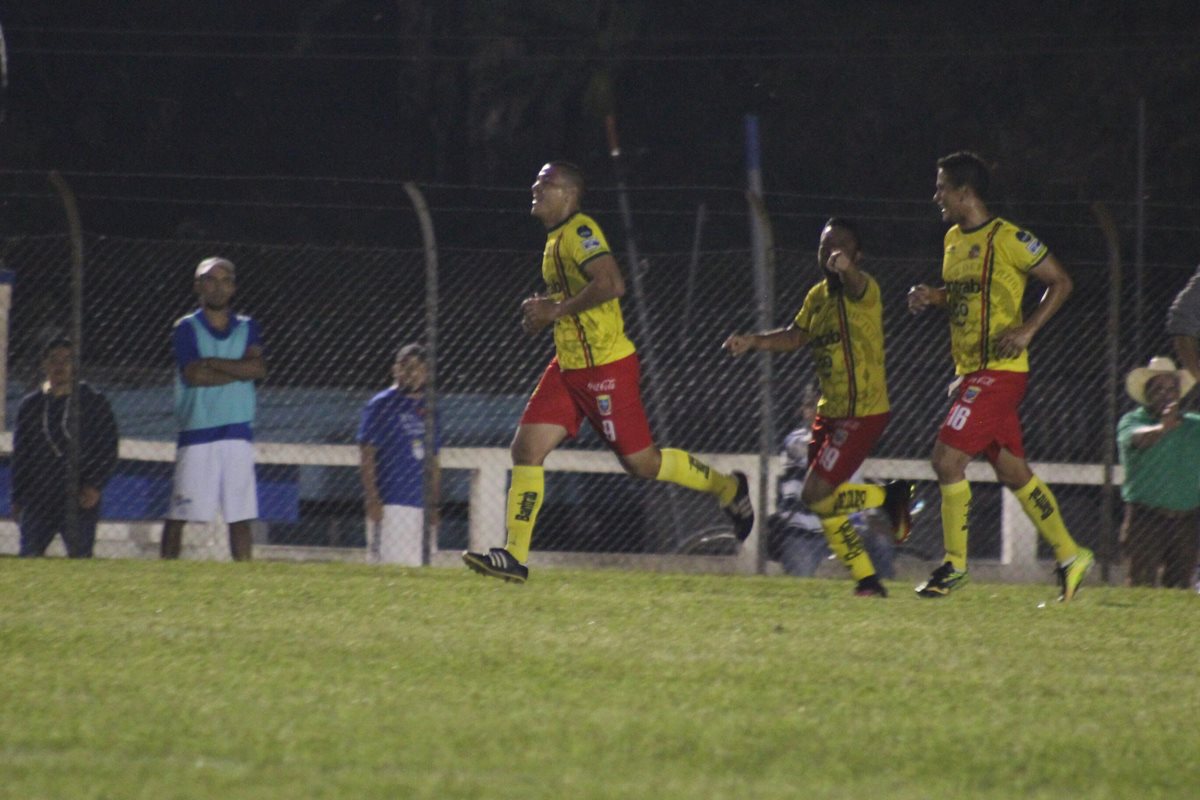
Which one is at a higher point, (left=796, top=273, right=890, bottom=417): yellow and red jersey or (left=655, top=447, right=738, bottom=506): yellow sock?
(left=796, top=273, right=890, bottom=417): yellow and red jersey

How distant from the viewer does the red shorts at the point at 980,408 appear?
8.50 meters

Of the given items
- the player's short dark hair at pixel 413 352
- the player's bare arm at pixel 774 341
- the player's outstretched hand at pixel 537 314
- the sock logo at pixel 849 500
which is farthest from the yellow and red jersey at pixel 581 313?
the player's short dark hair at pixel 413 352

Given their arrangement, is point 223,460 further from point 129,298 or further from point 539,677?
point 129,298

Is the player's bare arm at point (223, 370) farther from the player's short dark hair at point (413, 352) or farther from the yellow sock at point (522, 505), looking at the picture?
the yellow sock at point (522, 505)

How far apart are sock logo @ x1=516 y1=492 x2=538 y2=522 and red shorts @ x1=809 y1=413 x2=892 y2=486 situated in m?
1.39

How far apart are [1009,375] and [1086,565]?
1093 mm

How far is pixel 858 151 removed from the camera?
3003 centimetres

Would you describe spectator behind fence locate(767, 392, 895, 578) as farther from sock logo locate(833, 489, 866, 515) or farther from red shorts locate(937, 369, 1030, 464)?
red shorts locate(937, 369, 1030, 464)

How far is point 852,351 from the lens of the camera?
29.4 ft

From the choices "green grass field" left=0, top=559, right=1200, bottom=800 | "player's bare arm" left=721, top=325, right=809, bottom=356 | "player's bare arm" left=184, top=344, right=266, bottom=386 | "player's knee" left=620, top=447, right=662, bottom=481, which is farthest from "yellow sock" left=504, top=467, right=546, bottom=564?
"player's bare arm" left=184, top=344, right=266, bottom=386

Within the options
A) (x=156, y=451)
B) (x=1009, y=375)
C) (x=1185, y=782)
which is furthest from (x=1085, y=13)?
(x=1185, y=782)

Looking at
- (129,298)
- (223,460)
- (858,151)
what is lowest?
(223,460)

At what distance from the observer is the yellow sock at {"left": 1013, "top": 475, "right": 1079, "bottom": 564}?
29.0ft

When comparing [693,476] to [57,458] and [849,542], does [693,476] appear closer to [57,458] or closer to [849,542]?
[849,542]
